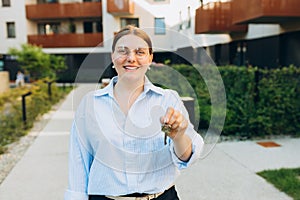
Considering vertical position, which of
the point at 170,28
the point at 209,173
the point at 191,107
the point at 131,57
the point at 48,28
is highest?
the point at 48,28

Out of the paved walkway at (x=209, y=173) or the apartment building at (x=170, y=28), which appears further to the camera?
the paved walkway at (x=209, y=173)

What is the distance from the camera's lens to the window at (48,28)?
81.9 feet

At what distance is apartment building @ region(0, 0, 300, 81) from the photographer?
137 centimetres

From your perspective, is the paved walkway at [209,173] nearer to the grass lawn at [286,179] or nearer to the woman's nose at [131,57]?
the grass lawn at [286,179]

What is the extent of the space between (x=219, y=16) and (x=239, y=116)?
747 cm

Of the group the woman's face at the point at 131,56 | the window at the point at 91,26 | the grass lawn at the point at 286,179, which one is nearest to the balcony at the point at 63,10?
the window at the point at 91,26

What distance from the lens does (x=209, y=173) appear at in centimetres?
400

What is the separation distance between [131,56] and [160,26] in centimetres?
28

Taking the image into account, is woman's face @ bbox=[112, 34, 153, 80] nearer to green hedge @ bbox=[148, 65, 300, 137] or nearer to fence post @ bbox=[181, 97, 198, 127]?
fence post @ bbox=[181, 97, 198, 127]

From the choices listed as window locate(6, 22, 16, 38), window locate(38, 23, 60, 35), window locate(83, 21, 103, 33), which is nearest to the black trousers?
window locate(83, 21, 103, 33)

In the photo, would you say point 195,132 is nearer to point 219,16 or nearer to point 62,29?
point 219,16

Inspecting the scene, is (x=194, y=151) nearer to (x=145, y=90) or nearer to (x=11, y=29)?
(x=145, y=90)

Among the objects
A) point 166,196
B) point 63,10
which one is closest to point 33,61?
point 63,10

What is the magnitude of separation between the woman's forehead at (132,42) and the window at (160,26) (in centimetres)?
14
